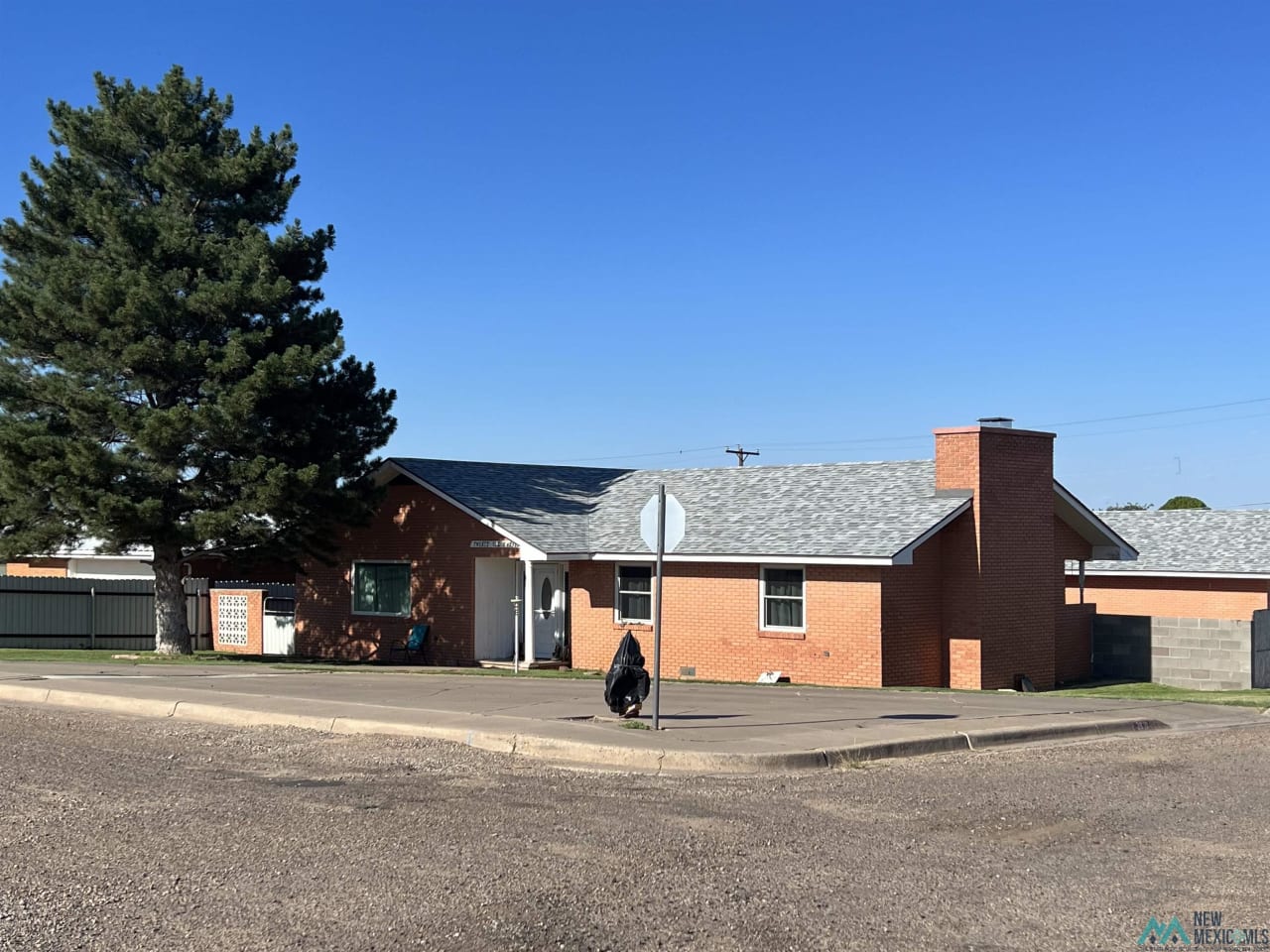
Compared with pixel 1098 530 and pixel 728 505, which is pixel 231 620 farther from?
pixel 1098 530

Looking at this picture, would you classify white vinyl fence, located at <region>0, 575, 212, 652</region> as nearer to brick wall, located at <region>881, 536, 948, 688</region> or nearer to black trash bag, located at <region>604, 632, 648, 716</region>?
brick wall, located at <region>881, 536, 948, 688</region>

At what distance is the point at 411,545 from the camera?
99.3 feet

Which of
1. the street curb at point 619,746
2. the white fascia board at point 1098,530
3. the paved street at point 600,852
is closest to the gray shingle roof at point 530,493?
the white fascia board at point 1098,530

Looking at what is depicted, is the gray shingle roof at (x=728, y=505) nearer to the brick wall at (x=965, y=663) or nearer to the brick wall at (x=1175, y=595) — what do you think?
the brick wall at (x=965, y=663)

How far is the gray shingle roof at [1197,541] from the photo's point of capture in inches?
1390

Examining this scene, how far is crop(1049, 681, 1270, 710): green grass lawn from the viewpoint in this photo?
849 inches

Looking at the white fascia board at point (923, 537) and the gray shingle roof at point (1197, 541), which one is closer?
the white fascia board at point (923, 537)

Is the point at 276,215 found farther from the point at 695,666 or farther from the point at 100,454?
the point at 695,666

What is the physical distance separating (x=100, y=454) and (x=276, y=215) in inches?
260

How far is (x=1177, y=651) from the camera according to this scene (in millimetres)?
28516

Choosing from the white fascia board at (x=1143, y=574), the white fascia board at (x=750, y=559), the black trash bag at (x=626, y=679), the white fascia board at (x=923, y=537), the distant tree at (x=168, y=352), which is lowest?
the black trash bag at (x=626, y=679)

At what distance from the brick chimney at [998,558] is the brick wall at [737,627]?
82.8 inches

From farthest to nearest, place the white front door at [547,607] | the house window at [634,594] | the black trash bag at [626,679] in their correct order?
the white front door at [547,607]
the house window at [634,594]
the black trash bag at [626,679]

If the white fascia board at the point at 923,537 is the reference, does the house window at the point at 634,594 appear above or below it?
below
